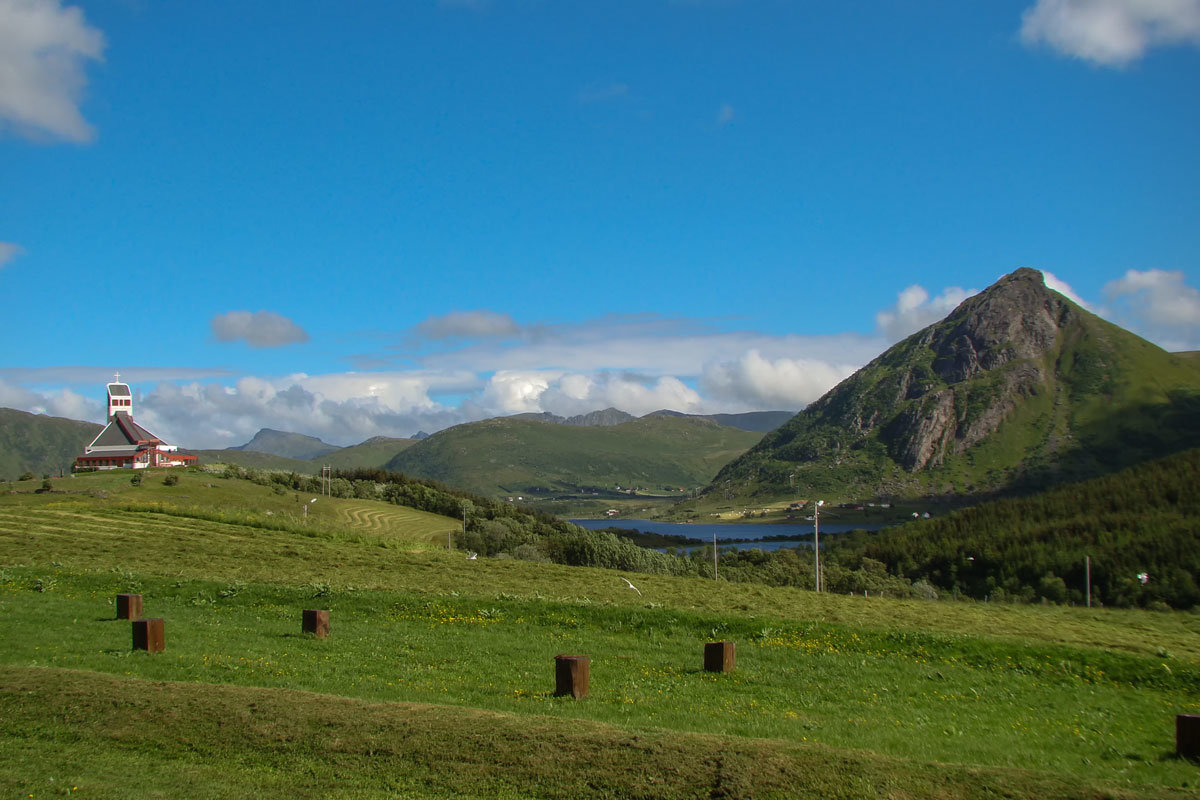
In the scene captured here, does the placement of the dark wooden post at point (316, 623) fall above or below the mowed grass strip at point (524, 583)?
above

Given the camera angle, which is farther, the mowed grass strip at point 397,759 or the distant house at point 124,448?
the distant house at point 124,448

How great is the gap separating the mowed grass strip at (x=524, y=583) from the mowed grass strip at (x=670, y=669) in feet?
8.08

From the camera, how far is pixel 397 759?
30.2 feet

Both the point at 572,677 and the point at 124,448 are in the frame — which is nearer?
the point at 572,677

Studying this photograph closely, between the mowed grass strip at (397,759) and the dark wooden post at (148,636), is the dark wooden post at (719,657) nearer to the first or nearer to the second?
the mowed grass strip at (397,759)

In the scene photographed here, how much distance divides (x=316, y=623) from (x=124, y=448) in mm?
116362

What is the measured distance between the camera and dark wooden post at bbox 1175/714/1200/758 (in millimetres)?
10359

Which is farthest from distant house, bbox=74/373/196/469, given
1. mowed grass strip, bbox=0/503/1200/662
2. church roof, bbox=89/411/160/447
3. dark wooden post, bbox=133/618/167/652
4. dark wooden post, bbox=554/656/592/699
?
dark wooden post, bbox=554/656/592/699

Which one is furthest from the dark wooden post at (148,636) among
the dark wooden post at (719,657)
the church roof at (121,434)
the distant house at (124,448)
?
the church roof at (121,434)

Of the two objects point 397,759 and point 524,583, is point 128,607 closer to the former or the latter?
point 397,759

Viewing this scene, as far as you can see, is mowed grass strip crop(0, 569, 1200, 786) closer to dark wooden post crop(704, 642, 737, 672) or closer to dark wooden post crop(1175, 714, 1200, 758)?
dark wooden post crop(1175, 714, 1200, 758)

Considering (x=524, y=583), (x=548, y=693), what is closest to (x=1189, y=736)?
(x=548, y=693)

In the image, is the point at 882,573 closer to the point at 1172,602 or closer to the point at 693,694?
the point at 1172,602

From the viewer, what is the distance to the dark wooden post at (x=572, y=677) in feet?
41.6
